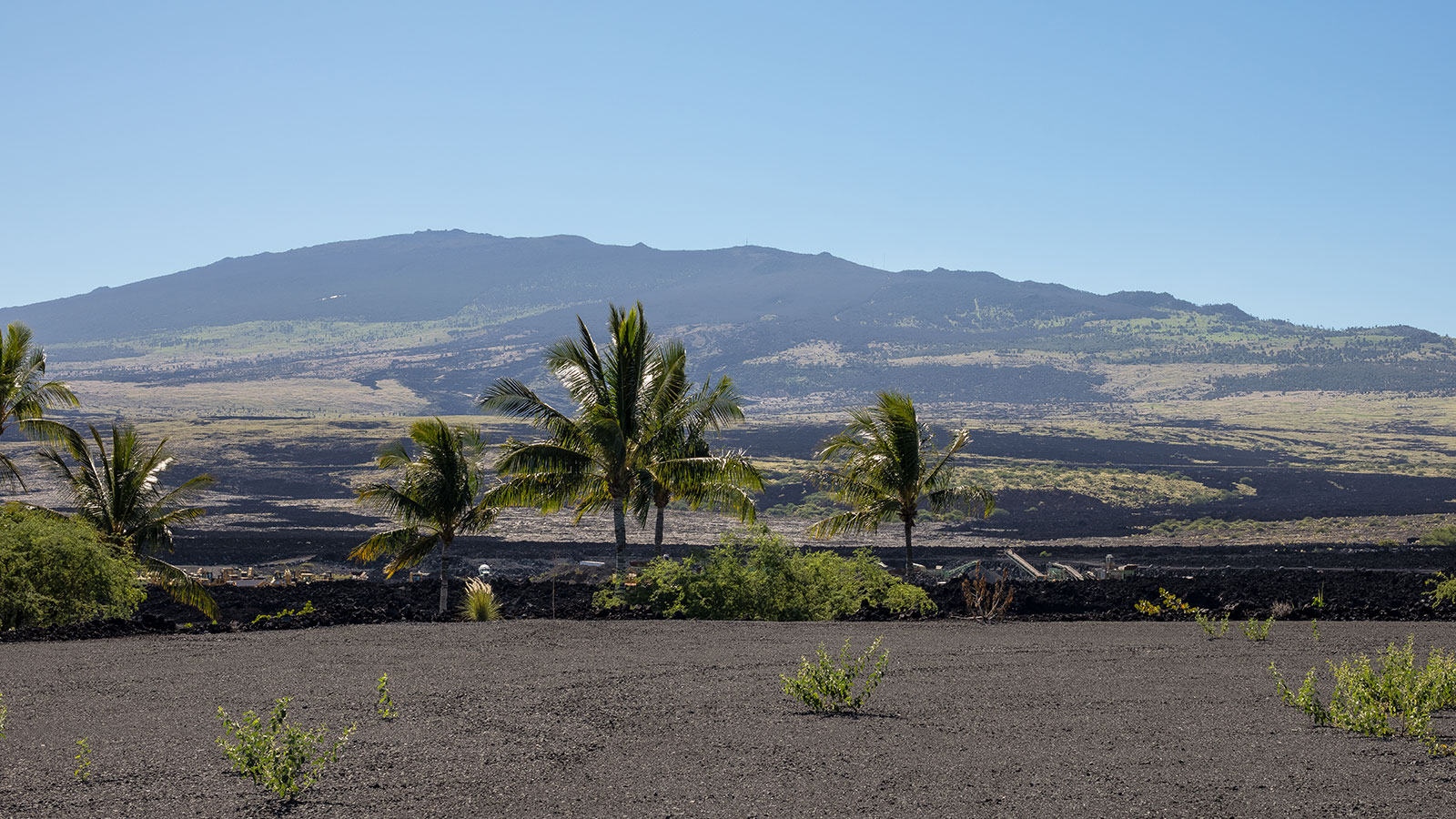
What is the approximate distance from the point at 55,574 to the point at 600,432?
8454mm

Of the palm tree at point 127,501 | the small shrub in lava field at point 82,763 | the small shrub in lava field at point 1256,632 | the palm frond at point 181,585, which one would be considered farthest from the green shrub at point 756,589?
the small shrub in lava field at point 82,763

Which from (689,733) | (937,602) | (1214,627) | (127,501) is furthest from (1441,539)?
(689,733)

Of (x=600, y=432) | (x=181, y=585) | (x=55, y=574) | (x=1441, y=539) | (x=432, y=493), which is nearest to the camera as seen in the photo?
(x=55, y=574)

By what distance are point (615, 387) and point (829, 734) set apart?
41.5ft

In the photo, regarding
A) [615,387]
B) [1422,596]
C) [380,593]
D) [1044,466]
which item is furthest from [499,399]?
[1044,466]

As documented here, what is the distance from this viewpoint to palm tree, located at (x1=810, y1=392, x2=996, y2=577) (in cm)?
2314

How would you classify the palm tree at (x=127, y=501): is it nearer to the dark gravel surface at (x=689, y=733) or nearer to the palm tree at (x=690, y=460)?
the dark gravel surface at (x=689, y=733)

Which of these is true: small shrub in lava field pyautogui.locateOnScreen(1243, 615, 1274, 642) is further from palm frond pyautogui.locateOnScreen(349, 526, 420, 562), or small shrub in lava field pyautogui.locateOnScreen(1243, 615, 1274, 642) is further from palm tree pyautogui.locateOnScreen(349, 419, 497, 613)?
palm frond pyautogui.locateOnScreen(349, 526, 420, 562)

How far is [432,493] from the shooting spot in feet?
69.9

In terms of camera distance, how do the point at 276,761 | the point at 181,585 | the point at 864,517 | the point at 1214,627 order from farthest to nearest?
the point at 864,517
the point at 181,585
the point at 1214,627
the point at 276,761

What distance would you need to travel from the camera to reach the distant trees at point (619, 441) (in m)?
20.7

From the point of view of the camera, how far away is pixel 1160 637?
1592 cm

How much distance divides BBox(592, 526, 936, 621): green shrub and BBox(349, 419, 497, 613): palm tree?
3526 mm

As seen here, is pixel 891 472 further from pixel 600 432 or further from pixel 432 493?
pixel 432 493
